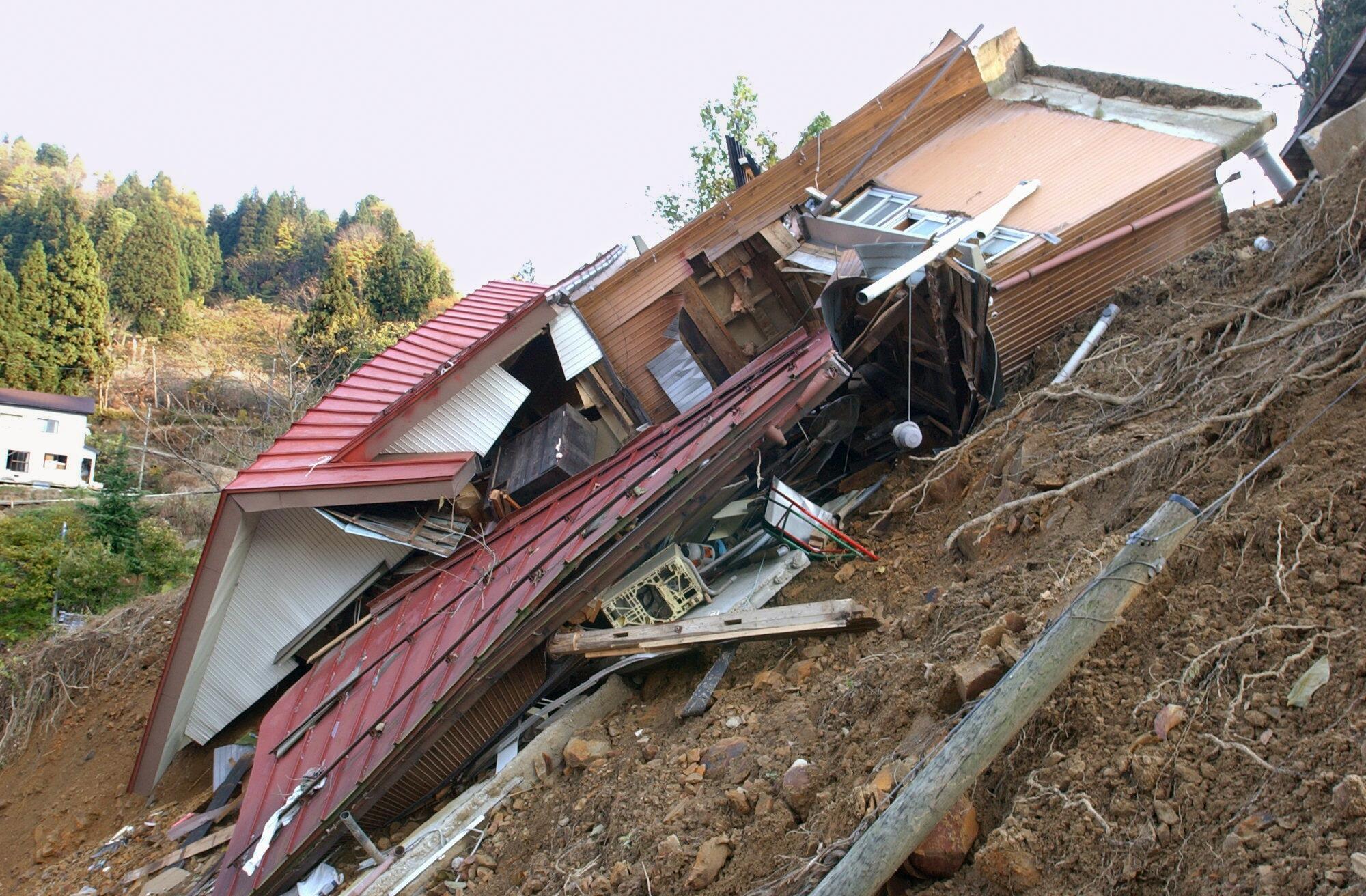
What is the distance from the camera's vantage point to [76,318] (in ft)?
122

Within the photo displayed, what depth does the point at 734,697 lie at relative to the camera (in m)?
6.97

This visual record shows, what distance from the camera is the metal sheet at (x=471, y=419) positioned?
11.0 meters

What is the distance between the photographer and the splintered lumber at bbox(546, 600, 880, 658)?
7.10 meters

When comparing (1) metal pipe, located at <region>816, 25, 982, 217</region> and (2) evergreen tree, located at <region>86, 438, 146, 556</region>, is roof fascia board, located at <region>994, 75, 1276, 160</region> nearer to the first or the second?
→ (1) metal pipe, located at <region>816, 25, 982, 217</region>

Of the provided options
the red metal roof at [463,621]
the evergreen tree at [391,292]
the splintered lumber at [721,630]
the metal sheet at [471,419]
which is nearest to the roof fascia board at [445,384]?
the metal sheet at [471,419]

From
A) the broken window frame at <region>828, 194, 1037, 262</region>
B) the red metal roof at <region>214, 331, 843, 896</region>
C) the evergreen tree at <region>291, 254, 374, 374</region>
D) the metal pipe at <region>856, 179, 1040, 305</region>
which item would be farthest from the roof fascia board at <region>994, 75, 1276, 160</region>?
the evergreen tree at <region>291, 254, 374, 374</region>

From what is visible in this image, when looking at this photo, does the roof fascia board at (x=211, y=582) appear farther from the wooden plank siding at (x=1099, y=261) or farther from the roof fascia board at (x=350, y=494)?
the wooden plank siding at (x=1099, y=261)

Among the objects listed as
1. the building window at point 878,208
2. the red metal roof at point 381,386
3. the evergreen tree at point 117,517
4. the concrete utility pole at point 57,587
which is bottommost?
the building window at point 878,208

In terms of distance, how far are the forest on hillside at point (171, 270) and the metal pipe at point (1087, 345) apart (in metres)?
27.3

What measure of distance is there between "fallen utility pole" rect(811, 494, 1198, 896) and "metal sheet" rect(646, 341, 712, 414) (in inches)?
316

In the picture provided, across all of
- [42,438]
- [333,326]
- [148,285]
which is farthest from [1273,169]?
[148,285]

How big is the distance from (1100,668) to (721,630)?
335cm

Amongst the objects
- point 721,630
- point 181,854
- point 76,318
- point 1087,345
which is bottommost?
point 1087,345

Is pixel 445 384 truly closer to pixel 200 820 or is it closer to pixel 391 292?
pixel 200 820
